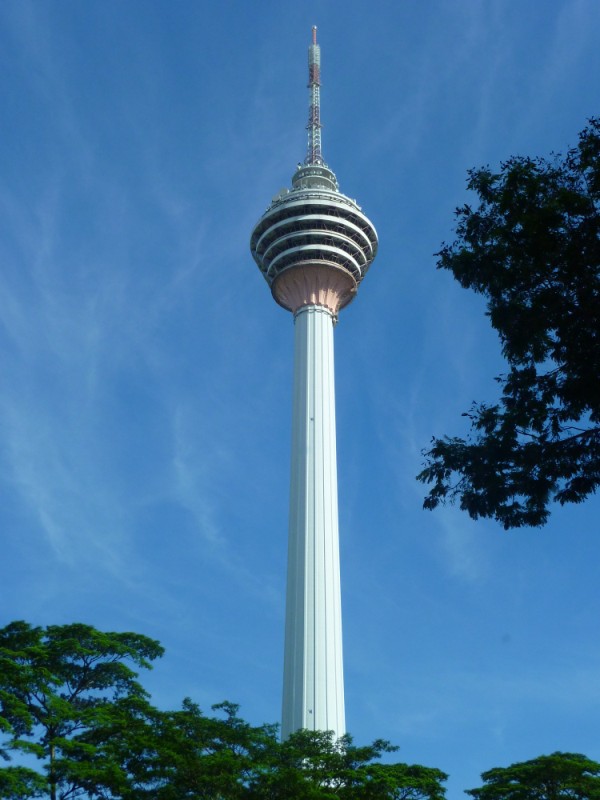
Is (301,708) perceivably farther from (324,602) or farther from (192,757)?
(192,757)

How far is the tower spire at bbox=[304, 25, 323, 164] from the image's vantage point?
90250 millimetres

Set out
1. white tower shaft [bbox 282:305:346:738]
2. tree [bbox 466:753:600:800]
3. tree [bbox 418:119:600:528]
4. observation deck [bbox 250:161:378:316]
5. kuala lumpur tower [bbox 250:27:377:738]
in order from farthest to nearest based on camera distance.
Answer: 1. observation deck [bbox 250:161:378:316]
2. kuala lumpur tower [bbox 250:27:377:738]
3. white tower shaft [bbox 282:305:346:738]
4. tree [bbox 466:753:600:800]
5. tree [bbox 418:119:600:528]

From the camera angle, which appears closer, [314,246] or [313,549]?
[313,549]

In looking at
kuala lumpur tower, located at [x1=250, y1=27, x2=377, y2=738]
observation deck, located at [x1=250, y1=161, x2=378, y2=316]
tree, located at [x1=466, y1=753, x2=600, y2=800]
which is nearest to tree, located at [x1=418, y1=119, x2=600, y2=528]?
tree, located at [x1=466, y1=753, x2=600, y2=800]

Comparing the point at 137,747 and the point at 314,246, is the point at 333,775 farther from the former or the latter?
the point at 314,246

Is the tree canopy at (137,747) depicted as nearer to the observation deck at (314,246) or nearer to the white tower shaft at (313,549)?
the white tower shaft at (313,549)

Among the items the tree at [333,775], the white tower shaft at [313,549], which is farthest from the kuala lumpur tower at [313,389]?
the tree at [333,775]

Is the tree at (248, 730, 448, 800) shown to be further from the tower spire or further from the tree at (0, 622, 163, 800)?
the tower spire

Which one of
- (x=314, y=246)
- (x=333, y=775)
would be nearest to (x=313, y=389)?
(x=314, y=246)

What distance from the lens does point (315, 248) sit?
78750 mm

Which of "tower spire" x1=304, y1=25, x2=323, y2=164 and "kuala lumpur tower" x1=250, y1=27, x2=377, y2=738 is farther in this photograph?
"tower spire" x1=304, y1=25, x2=323, y2=164

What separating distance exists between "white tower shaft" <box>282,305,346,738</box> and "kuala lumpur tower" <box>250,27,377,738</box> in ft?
0.24

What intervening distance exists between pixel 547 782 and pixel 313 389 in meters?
35.3

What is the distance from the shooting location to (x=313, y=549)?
65312 millimetres
